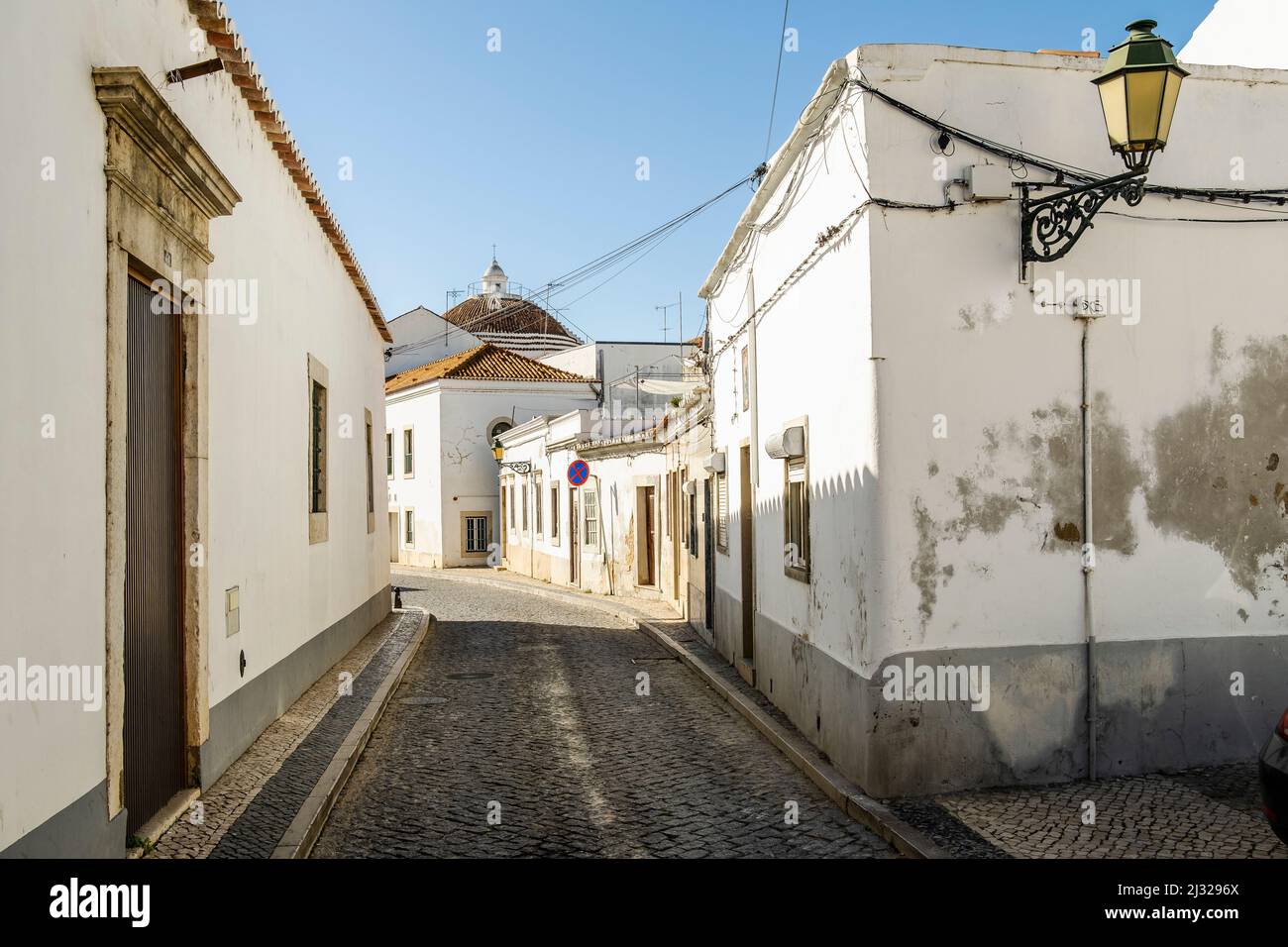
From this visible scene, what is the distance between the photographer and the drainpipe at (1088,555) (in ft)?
21.7

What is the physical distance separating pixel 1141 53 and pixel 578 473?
52.9ft

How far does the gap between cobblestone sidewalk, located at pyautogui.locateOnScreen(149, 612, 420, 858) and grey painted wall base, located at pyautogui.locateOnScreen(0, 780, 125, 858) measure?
1.56ft

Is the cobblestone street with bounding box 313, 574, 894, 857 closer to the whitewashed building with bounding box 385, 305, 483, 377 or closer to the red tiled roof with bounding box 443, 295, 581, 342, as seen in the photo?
the whitewashed building with bounding box 385, 305, 483, 377

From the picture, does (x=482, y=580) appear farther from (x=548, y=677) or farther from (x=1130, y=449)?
(x=1130, y=449)

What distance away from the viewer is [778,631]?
30.4ft

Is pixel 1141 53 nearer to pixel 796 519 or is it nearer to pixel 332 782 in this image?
pixel 796 519

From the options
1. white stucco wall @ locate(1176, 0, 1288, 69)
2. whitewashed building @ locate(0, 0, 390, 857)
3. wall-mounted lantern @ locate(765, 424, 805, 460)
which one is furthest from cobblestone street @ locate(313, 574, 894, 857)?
white stucco wall @ locate(1176, 0, 1288, 69)

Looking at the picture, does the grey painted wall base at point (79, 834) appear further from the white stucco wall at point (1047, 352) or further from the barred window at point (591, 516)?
the barred window at point (591, 516)

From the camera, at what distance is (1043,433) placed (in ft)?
21.9

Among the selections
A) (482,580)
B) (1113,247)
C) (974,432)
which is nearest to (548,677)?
(974,432)

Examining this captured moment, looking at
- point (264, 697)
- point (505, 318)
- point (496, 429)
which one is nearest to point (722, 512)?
point (264, 697)

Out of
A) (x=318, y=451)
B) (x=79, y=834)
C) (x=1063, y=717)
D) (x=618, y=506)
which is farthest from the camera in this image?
(x=618, y=506)

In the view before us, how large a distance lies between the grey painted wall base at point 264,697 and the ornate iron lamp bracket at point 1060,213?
5804 mm

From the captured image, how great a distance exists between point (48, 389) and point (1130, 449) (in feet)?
19.4
